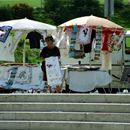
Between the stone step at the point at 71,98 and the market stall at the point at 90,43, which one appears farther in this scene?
the market stall at the point at 90,43

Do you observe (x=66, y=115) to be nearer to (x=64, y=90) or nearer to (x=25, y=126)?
(x=25, y=126)

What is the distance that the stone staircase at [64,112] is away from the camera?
1005cm

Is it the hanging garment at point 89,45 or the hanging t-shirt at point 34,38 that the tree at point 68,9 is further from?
the hanging garment at point 89,45

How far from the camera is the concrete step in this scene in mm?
9875

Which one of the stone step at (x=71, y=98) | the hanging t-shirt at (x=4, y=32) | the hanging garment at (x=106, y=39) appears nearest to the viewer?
the stone step at (x=71, y=98)

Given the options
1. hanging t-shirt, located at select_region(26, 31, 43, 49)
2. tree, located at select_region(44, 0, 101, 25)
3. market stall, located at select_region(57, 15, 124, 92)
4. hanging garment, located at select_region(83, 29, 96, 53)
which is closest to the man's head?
market stall, located at select_region(57, 15, 124, 92)

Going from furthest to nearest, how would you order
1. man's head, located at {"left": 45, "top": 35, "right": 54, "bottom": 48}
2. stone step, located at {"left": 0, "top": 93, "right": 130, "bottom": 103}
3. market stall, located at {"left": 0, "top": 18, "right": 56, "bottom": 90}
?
market stall, located at {"left": 0, "top": 18, "right": 56, "bottom": 90} → man's head, located at {"left": 45, "top": 35, "right": 54, "bottom": 48} → stone step, located at {"left": 0, "top": 93, "right": 130, "bottom": 103}

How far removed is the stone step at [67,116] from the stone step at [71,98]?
432mm

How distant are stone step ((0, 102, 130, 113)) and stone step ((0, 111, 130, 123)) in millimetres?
172

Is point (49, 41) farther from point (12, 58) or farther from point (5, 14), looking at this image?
point (5, 14)

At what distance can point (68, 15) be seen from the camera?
69.4m

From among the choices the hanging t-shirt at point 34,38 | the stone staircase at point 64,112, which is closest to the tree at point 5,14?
the hanging t-shirt at point 34,38

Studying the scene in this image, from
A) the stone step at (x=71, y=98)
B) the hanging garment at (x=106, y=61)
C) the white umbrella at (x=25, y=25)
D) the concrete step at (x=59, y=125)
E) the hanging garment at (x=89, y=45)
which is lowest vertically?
the concrete step at (x=59, y=125)

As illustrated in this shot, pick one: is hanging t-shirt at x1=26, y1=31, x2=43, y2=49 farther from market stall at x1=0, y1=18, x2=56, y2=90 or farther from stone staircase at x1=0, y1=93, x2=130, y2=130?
stone staircase at x1=0, y1=93, x2=130, y2=130
